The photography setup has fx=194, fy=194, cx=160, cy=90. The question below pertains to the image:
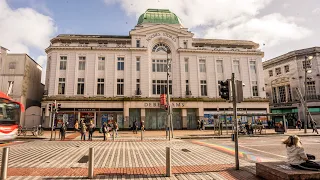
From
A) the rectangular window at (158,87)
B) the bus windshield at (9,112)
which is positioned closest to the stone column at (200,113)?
the rectangular window at (158,87)

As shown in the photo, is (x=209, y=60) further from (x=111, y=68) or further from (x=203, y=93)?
(x=111, y=68)

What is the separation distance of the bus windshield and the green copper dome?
24.7 m

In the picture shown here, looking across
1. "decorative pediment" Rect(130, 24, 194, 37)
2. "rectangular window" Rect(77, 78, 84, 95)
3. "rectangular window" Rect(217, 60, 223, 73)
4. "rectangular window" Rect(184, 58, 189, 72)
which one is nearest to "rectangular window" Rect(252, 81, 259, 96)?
"rectangular window" Rect(217, 60, 223, 73)

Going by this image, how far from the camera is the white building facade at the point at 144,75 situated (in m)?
29.4

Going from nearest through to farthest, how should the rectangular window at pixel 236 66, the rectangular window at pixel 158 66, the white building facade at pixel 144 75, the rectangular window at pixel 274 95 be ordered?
the white building facade at pixel 144 75 < the rectangular window at pixel 158 66 < the rectangular window at pixel 236 66 < the rectangular window at pixel 274 95

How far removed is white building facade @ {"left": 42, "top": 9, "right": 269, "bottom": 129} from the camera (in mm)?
29438

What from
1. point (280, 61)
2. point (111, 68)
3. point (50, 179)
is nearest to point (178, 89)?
point (111, 68)

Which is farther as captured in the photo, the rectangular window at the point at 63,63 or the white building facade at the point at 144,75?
the rectangular window at the point at 63,63

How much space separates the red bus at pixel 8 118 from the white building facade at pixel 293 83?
36251mm

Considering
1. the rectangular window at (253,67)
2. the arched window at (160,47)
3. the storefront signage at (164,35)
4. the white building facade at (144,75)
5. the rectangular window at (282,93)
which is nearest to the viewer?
the white building facade at (144,75)

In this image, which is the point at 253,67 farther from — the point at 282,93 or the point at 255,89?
the point at 282,93

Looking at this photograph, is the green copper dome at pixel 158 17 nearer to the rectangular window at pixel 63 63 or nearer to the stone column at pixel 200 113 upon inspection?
the rectangular window at pixel 63 63

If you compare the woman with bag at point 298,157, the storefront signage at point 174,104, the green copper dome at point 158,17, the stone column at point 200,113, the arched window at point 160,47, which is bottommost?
the woman with bag at point 298,157

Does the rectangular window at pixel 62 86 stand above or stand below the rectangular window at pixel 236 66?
below
